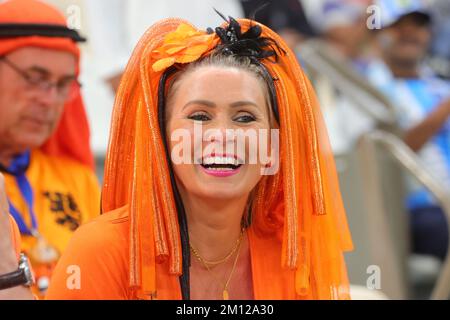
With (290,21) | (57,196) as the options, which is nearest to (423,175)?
(290,21)

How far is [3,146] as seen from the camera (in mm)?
3363

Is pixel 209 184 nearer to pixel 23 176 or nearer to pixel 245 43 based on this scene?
pixel 245 43

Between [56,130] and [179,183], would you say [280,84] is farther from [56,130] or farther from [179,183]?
[56,130]

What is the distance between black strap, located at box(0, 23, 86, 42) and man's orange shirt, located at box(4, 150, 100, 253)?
45 centimetres

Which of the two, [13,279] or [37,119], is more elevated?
[37,119]

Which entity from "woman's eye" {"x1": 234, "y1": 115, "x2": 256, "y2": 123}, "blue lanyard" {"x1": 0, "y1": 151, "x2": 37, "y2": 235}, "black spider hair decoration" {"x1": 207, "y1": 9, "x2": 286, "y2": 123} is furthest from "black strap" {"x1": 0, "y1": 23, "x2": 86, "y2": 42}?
"woman's eye" {"x1": 234, "y1": 115, "x2": 256, "y2": 123}

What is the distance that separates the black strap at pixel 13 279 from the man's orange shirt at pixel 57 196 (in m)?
1.02

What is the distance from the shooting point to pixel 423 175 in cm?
436

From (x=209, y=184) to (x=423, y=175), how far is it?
2203mm

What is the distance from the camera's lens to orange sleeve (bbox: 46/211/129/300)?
7.56ft

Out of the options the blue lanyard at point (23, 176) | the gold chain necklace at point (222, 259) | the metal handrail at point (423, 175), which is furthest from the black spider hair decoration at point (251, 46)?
the metal handrail at point (423, 175)

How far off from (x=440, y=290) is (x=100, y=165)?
5.08 ft

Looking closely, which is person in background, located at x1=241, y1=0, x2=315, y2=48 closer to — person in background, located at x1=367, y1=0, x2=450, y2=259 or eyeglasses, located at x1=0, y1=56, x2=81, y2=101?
person in background, located at x1=367, y1=0, x2=450, y2=259

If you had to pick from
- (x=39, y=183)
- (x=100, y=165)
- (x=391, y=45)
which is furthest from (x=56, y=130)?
(x=391, y=45)
